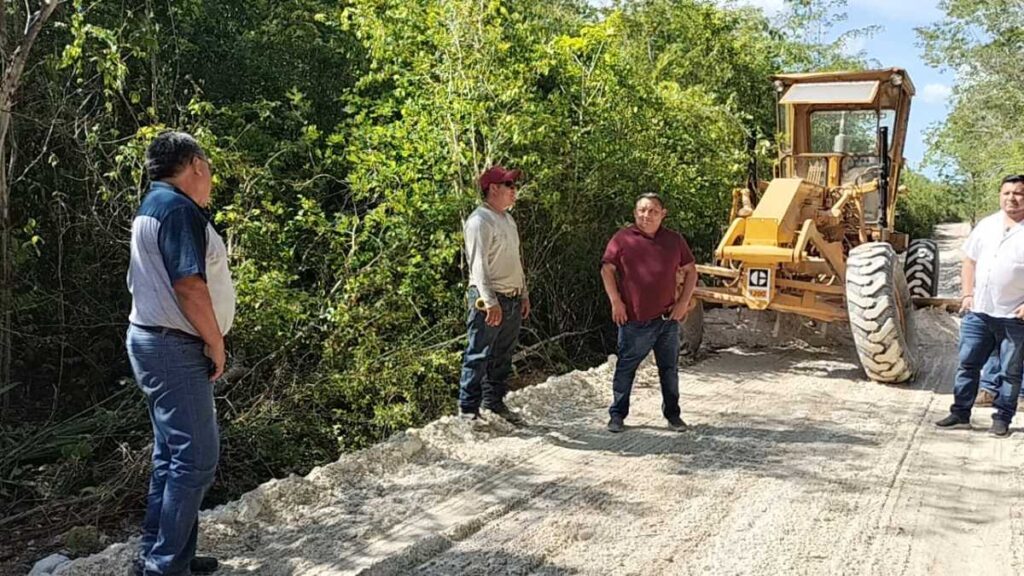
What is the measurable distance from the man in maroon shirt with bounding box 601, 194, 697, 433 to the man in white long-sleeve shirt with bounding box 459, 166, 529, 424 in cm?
61

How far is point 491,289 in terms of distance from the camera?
5.03m

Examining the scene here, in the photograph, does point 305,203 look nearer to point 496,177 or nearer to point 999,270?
point 496,177

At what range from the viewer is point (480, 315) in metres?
5.12

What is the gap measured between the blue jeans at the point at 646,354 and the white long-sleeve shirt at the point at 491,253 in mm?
812

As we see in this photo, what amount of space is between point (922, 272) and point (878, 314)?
313 centimetres

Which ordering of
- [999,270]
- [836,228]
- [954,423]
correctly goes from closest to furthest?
[999,270] → [954,423] → [836,228]

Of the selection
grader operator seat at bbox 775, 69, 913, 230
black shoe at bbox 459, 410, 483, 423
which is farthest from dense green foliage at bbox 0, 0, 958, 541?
grader operator seat at bbox 775, 69, 913, 230

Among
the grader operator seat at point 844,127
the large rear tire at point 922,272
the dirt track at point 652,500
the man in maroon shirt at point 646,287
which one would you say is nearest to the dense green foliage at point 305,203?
the dirt track at point 652,500

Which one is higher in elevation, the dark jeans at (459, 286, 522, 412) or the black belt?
the black belt

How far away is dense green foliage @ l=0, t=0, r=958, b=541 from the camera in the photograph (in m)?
5.85

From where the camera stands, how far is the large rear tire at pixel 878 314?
6.46 meters

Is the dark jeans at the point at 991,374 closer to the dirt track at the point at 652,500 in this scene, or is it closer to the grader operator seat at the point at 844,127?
the dirt track at the point at 652,500

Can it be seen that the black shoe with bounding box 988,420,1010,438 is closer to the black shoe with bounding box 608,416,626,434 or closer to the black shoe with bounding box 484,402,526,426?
the black shoe with bounding box 608,416,626,434

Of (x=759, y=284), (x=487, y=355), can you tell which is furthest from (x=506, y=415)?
(x=759, y=284)
